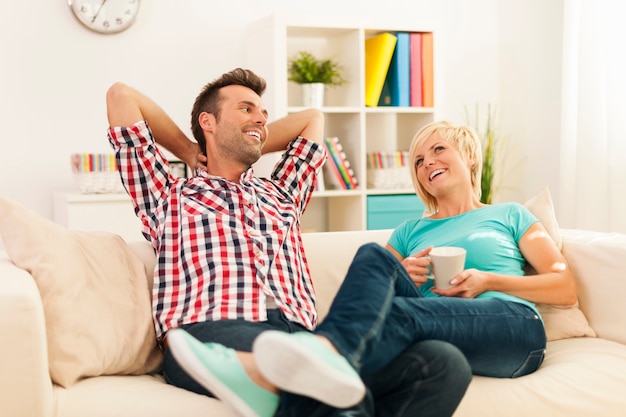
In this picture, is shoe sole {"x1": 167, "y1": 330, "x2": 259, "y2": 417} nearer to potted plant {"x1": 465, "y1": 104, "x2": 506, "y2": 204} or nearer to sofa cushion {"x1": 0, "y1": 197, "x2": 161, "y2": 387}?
sofa cushion {"x1": 0, "y1": 197, "x2": 161, "y2": 387}

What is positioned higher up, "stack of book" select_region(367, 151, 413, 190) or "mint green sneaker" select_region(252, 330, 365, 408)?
"stack of book" select_region(367, 151, 413, 190)

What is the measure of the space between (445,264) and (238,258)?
1.70 feet

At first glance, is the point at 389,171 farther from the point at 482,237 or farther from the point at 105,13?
the point at 482,237

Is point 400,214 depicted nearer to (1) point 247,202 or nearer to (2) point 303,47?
(2) point 303,47

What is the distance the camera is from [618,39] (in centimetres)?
388

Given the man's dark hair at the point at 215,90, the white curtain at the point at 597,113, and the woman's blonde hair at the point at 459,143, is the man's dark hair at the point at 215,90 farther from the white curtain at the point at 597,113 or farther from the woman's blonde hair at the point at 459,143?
the white curtain at the point at 597,113

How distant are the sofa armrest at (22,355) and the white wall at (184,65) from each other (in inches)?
88.5

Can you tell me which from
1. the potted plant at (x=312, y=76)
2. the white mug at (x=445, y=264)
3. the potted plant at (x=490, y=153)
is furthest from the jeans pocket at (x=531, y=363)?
the potted plant at (x=490, y=153)

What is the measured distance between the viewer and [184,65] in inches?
159

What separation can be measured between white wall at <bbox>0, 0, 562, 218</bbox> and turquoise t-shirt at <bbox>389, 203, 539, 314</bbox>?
6.20 feet

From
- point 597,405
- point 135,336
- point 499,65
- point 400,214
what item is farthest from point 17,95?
point 597,405

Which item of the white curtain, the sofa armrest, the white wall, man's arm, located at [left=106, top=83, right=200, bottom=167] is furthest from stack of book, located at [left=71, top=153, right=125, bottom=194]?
the white curtain

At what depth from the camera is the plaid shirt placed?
2023 millimetres

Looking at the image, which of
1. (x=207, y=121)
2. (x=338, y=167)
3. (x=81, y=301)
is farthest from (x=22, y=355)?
(x=338, y=167)
